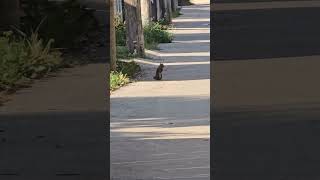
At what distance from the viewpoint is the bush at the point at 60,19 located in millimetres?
4977

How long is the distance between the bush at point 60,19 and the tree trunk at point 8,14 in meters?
0.06

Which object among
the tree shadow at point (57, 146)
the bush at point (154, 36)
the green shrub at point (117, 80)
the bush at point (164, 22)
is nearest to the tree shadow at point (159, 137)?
the tree shadow at point (57, 146)

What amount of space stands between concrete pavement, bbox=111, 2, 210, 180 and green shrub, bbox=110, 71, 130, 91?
17cm

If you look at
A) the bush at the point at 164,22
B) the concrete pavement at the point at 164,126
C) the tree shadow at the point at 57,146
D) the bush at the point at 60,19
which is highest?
the bush at the point at 60,19

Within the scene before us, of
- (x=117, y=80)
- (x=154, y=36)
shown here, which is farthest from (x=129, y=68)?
(x=154, y=36)

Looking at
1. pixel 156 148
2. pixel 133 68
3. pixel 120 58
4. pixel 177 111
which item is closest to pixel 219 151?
pixel 156 148

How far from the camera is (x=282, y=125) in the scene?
7676 mm

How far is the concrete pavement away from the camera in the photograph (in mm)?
6809

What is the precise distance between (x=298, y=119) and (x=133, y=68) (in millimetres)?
6430

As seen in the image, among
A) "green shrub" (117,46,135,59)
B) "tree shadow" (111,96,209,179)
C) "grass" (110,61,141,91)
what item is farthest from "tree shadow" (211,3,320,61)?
"green shrub" (117,46,135,59)

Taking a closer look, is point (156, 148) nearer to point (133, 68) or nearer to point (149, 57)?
point (133, 68)

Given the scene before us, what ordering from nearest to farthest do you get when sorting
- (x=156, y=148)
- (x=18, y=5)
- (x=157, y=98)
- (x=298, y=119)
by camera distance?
1. (x=18, y=5)
2. (x=156, y=148)
3. (x=298, y=119)
4. (x=157, y=98)

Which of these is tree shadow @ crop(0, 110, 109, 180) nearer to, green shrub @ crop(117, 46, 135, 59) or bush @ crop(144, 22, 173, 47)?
green shrub @ crop(117, 46, 135, 59)

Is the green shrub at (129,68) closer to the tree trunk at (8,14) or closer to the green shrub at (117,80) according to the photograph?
the green shrub at (117,80)
